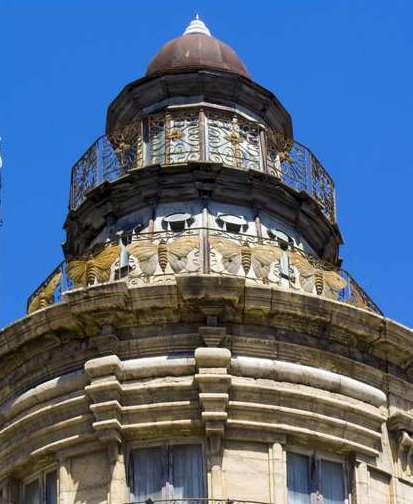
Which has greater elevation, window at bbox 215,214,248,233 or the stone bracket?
window at bbox 215,214,248,233

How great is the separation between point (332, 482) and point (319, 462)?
0.44m

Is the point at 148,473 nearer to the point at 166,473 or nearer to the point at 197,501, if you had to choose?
the point at 166,473

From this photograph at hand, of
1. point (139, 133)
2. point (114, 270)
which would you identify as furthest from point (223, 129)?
point (114, 270)

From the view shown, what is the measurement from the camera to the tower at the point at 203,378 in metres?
35.9

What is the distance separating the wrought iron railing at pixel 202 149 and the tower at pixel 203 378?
1.94 meters

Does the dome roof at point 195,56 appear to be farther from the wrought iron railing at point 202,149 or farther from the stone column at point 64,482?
the stone column at point 64,482

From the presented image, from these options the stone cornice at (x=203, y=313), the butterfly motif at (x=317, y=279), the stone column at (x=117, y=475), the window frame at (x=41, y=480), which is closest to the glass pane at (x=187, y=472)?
the stone column at (x=117, y=475)

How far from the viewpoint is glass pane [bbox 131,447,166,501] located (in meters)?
35.6

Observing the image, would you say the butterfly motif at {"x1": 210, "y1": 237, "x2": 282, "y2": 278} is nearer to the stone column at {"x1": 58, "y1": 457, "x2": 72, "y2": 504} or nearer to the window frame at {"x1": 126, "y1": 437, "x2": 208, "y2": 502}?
the window frame at {"x1": 126, "y1": 437, "x2": 208, "y2": 502}

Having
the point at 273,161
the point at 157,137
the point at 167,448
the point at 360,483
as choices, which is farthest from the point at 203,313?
the point at 157,137

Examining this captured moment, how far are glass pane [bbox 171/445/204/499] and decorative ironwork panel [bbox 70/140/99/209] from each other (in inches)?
310

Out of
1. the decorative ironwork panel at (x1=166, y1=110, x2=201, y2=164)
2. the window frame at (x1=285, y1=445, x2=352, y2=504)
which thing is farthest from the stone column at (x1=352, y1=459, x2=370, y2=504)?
the decorative ironwork panel at (x1=166, y1=110, x2=201, y2=164)

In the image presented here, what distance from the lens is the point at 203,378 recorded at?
3609 centimetres

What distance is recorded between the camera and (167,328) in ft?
122
